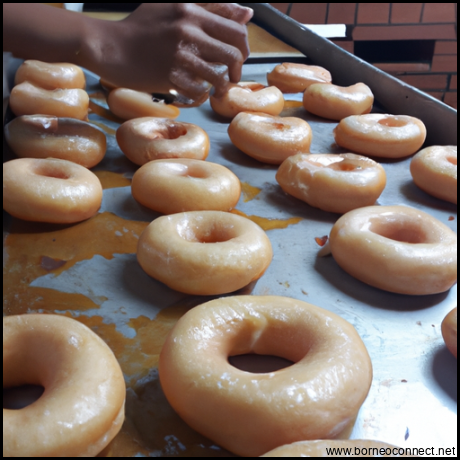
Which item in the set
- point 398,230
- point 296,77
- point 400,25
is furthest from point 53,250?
point 400,25

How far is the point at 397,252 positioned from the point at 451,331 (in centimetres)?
31

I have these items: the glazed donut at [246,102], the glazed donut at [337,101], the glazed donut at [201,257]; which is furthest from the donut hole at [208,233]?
the glazed donut at [337,101]

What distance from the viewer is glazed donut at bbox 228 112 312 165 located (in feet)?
7.09

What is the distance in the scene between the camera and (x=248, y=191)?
204cm

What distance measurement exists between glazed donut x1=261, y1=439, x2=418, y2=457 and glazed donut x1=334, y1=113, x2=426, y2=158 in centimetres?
160

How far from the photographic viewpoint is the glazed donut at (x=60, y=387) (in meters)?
0.91

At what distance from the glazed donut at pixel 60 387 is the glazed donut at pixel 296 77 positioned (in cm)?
226

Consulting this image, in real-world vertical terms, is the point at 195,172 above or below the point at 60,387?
above

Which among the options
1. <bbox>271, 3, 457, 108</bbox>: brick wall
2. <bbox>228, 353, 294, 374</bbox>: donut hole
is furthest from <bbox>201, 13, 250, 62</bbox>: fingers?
<bbox>271, 3, 457, 108</bbox>: brick wall

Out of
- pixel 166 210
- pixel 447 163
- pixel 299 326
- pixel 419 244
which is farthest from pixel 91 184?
pixel 447 163

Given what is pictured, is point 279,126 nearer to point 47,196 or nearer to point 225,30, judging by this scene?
point 225,30

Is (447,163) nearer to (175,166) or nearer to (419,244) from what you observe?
(419,244)

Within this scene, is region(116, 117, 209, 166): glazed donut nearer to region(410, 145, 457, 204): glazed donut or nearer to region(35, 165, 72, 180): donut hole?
region(35, 165, 72, 180): donut hole

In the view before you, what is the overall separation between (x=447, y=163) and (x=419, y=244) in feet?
2.10
